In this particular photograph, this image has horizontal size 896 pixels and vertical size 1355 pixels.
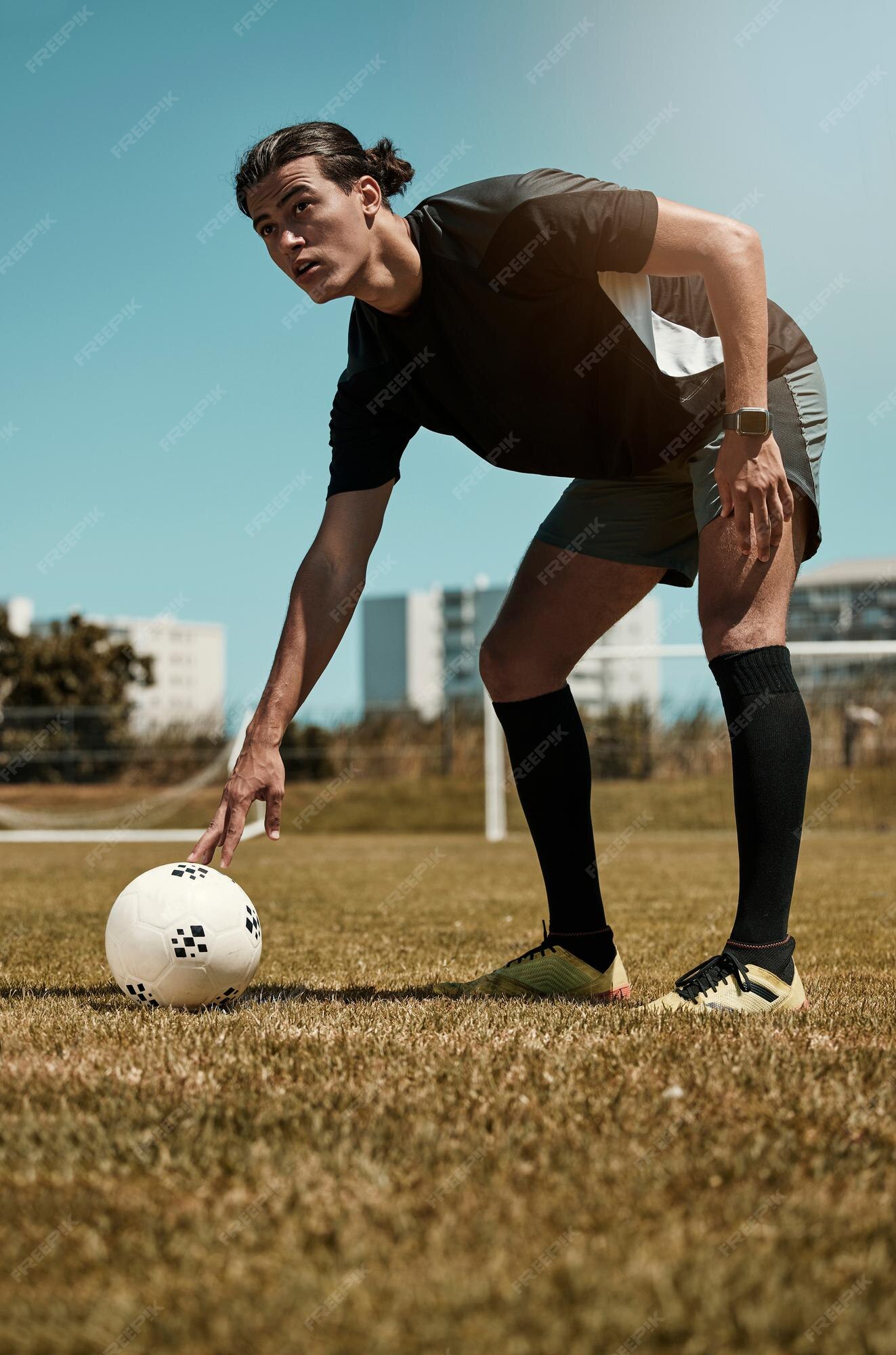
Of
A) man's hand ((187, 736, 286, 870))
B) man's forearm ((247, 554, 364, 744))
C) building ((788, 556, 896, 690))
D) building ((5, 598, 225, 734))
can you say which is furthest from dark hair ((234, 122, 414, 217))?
building ((5, 598, 225, 734))

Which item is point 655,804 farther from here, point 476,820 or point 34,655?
point 34,655

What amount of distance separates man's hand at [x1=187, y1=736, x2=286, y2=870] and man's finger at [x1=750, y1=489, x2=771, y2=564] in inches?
50.7

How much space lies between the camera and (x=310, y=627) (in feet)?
11.2

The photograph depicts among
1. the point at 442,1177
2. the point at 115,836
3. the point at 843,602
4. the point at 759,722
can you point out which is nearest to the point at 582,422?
the point at 759,722

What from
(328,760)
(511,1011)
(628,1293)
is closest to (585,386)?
(511,1011)

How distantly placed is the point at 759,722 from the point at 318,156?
1772 mm

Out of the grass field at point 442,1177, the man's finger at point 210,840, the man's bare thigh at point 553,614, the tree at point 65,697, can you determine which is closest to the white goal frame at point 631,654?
the tree at point 65,697

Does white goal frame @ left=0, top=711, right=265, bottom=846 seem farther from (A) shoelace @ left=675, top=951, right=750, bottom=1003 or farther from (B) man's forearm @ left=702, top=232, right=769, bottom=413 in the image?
(B) man's forearm @ left=702, top=232, right=769, bottom=413

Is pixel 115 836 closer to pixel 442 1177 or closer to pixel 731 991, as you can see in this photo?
pixel 731 991

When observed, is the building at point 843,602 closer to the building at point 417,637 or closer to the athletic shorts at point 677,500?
the building at point 417,637

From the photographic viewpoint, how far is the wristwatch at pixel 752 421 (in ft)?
9.41

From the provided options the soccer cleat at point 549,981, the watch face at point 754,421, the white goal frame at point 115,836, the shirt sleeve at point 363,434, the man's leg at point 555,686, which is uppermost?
the shirt sleeve at point 363,434

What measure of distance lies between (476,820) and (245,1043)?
1777 centimetres

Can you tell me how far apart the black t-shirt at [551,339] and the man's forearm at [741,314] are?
0.18m
